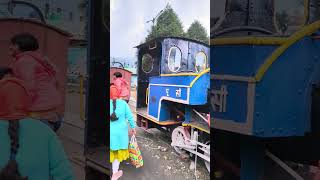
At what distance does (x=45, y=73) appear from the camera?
49.1 inches

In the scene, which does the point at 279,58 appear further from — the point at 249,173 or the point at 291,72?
the point at 249,173

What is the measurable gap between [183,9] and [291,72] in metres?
0.43

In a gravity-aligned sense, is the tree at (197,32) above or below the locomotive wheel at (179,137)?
above

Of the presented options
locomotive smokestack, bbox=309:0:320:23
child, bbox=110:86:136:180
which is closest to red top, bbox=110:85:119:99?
child, bbox=110:86:136:180

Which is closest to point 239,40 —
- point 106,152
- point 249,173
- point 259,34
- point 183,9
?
point 259,34

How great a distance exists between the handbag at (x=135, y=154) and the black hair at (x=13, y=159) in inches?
14.5

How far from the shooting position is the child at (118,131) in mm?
1221

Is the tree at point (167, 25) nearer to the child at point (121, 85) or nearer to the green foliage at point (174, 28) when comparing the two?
the green foliage at point (174, 28)

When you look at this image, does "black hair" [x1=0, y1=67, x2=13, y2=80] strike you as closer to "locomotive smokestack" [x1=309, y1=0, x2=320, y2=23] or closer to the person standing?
the person standing

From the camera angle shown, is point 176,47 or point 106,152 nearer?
point 176,47

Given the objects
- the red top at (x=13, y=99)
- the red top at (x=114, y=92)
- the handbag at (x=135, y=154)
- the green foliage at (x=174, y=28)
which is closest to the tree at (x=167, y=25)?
the green foliage at (x=174, y=28)

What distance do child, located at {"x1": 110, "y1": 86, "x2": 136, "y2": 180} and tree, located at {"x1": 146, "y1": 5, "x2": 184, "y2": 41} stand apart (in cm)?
25

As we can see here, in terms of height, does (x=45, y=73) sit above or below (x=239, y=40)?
below

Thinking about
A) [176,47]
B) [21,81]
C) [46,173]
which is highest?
[176,47]
